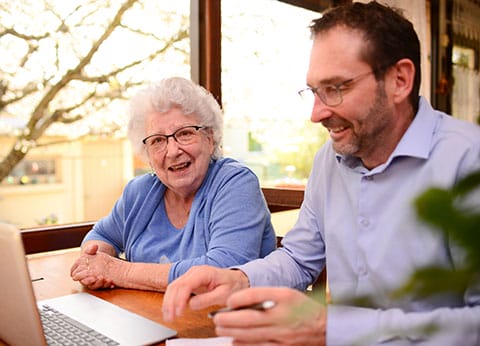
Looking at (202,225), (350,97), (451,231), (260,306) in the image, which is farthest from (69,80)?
(451,231)

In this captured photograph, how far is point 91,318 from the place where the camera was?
116 centimetres

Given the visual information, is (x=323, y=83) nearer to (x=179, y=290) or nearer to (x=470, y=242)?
(x=179, y=290)

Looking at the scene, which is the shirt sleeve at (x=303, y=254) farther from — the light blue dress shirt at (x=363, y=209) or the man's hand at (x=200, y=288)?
the man's hand at (x=200, y=288)

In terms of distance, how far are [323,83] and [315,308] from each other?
85cm

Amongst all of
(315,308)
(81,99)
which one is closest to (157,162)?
(315,308)

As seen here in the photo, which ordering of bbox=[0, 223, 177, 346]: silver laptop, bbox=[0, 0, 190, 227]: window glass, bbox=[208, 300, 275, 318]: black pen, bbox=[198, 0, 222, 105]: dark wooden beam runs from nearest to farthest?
bbox=[208, 300, 275, 318]: black pen, bbox=[0, 223, 177, 346]: silver laptop, bbox=[0, 0, 190, 227]: window glass, bbox=[198, 0, 222, 105]: dark wooden beam

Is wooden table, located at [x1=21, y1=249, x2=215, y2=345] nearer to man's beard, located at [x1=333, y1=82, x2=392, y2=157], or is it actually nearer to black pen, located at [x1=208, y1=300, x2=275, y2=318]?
black pen, located at [x1=208, y1=300, x2=275, y2=318]

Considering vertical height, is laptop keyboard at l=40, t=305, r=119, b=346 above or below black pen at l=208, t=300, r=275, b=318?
below

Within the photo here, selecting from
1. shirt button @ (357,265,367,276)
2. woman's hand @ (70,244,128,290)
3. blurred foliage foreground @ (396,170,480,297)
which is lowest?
woman's hand @ (70,244,128,290)

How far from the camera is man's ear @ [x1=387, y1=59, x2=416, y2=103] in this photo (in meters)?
1.11

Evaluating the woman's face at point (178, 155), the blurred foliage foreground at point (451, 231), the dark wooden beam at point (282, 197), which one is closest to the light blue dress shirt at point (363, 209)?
the woman's face at point (178, 155)

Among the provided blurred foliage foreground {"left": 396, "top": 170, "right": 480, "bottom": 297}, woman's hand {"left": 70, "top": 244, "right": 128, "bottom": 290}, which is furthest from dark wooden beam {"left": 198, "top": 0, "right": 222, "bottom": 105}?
blurred foliage foreground {"left": 396, "top": 170, "right": 480, "bottom": 297}

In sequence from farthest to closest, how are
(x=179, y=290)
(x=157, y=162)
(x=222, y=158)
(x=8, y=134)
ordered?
(x=8, y=134) < (x=222, y=158) < (x=157, y=162) < (x=179, y=290)

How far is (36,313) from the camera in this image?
0.87m
